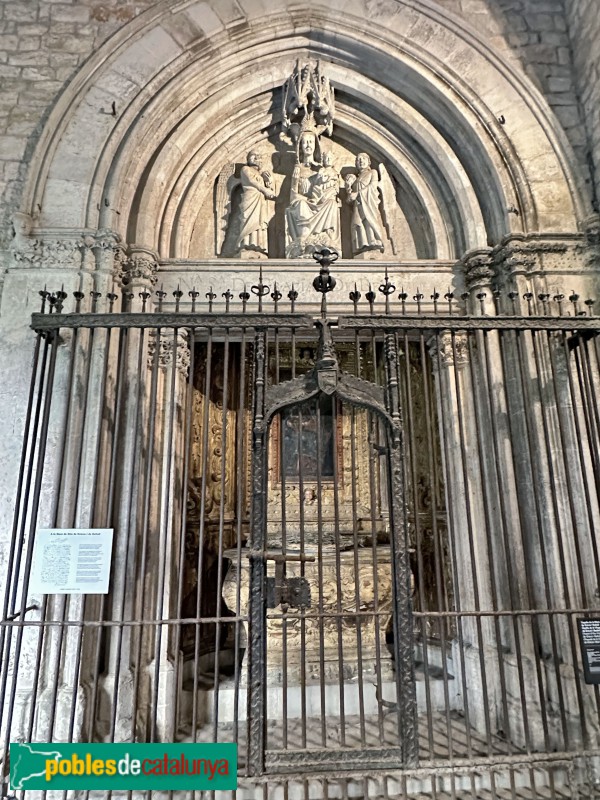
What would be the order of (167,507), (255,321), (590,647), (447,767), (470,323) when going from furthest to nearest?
(167,507) → (470,323) → (255,321) → (590,647) → (447,767)

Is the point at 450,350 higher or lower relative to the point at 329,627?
higher

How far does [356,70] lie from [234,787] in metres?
6.39

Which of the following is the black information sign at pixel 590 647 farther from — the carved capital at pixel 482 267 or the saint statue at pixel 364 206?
the saint statue at pixel 364 206

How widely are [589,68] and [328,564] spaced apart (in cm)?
532

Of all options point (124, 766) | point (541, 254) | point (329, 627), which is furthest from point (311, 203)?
point (124, 766)

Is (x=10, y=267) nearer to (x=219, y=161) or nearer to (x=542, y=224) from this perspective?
(x=219, y=161)

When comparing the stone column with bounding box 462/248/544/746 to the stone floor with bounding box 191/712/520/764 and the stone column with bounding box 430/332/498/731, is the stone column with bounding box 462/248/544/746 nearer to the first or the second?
the stone column with bounding box 430/332/498/731

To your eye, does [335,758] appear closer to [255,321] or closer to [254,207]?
[255,321]

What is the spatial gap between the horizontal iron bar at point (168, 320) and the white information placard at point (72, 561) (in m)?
1.39

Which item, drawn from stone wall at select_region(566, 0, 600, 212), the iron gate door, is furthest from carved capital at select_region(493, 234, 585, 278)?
the iron gate door

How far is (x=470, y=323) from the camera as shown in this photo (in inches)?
147

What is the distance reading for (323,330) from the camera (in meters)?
3.46

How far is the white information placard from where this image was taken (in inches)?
134

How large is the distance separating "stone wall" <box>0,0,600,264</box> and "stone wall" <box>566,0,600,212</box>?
13 millimetres
